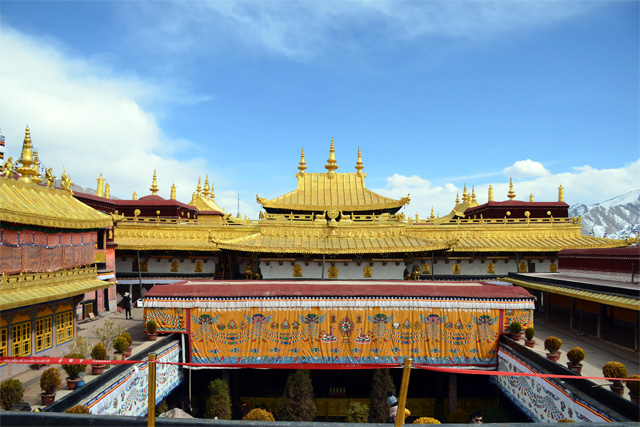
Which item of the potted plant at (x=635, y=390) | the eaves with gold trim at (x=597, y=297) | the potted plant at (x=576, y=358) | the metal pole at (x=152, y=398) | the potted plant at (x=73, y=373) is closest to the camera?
the metal pole at (x=152, y=398)

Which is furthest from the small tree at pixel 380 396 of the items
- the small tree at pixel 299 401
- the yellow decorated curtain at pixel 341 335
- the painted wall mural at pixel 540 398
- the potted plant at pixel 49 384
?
the potted plant at pixel 49 384

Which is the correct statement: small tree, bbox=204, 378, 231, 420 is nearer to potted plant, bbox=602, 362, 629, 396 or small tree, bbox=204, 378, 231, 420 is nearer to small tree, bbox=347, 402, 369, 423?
small tree, bbox=347, 402, 369, 423

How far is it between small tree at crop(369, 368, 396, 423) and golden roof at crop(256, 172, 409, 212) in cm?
1347

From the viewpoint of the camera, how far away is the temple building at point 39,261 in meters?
12.0

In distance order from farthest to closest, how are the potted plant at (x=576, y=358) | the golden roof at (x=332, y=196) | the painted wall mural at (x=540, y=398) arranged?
1. the golden roof at (x=332, y=196)
2. the potted plant at (x=576, y=358)
3. the painted wall mural at (x=540, y=398)

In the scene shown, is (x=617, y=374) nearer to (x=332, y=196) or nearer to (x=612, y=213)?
(x=332, y=196)

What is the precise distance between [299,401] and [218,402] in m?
2.91

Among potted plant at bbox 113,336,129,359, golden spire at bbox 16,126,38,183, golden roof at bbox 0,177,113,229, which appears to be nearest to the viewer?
potted plant at bbox 113,336,129,359

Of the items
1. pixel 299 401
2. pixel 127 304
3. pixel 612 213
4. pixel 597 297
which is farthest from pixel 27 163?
pixel 612 213

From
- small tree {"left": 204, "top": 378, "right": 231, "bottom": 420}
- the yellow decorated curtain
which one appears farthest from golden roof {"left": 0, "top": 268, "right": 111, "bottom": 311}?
small tree {"left": 204, "top": 378, "right": 231, "bottom": 420}

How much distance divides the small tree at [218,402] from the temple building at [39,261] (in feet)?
18.8

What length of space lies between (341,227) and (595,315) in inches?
530

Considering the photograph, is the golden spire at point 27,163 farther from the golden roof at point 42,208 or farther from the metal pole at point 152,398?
the metal pole at point 152,398

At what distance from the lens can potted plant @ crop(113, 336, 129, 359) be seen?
1170 centimetres
